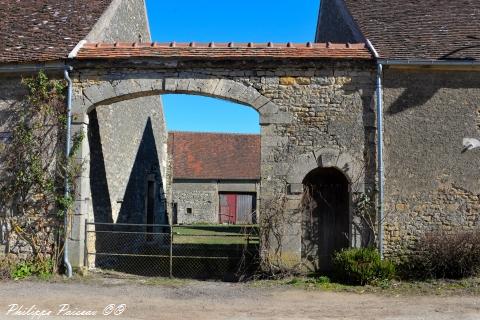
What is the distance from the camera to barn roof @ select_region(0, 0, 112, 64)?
9.28 m

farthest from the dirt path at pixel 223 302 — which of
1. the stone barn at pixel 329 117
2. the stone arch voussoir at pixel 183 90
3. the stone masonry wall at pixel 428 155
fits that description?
the stone arch voussoir at pixel 183 90

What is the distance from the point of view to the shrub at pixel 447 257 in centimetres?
836

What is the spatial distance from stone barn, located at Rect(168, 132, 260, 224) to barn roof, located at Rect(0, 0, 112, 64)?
13710 mm

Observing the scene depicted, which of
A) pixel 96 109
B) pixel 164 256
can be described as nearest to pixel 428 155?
pixel 164 256

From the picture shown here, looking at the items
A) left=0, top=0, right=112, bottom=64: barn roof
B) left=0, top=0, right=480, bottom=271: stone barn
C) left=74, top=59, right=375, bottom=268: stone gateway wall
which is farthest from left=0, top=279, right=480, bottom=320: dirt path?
left=0, top=0, right=112, bottom=64: barn roof

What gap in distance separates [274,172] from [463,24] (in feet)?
16.9

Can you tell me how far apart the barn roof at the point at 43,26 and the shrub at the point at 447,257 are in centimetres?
752

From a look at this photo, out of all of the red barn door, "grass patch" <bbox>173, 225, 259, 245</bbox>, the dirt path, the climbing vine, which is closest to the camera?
the dirt path

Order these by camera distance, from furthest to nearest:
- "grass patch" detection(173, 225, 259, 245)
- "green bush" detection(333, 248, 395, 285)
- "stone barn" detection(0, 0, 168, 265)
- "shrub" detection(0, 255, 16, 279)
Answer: "stone barn" detection(0, 0, 168, 265), "grass patch" detection(173, 225, 259, 245), "shrub" detection(0, 255, 16, 279), "green bush" detection(333, 248, 395, 285)

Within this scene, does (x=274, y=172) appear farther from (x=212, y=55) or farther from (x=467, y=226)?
(x=467, y=226)

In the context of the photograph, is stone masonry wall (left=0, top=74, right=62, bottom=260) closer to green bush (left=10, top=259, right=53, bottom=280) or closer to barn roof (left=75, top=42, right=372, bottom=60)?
green bush (left=10, top=259, right=53, bottom=280)

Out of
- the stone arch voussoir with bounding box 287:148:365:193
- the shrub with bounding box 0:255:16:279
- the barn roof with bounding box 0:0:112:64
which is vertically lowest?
the shrub with bounding box 0:255:16:279

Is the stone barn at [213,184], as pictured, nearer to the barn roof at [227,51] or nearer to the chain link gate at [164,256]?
the chain link gate at [164,256]

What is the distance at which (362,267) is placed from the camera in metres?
8.17
